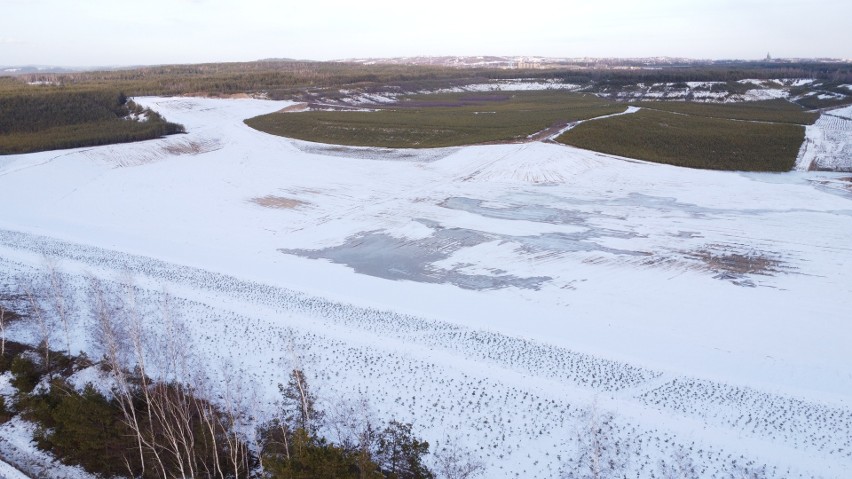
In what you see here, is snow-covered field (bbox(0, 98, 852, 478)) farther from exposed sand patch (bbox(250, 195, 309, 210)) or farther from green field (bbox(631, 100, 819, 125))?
green field (bbox(631, 100, 819, 125))

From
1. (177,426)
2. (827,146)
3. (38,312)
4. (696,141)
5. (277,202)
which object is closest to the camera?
(177,426)

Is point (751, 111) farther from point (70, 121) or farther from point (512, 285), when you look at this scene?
point (70, 121)

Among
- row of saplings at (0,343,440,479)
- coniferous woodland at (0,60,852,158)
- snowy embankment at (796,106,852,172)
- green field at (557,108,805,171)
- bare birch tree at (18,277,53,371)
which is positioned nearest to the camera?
row of saplings at (0,343,440,479)

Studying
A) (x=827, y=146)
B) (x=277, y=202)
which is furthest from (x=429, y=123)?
(x=827, y=146)

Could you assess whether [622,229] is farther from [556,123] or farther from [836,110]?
[836,110]

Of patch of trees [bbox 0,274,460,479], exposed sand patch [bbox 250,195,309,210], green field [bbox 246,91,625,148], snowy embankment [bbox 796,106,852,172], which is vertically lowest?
patch of trees [bbox 0,274,460,479]

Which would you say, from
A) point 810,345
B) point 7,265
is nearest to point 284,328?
point 7,265

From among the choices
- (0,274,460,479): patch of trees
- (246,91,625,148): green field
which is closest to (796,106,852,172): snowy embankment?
(246,91,625,148): green field
